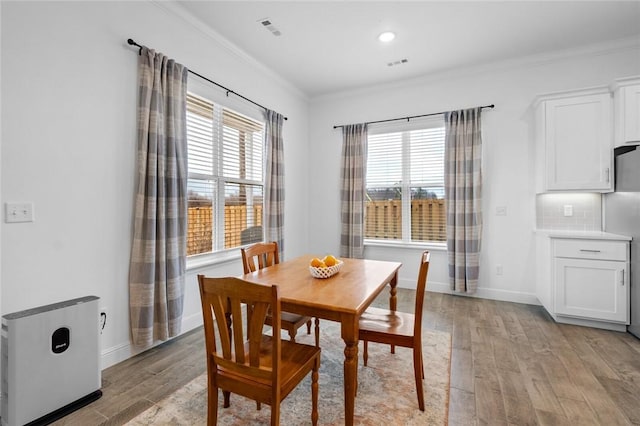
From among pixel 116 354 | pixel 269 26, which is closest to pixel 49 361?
pixel 116 354

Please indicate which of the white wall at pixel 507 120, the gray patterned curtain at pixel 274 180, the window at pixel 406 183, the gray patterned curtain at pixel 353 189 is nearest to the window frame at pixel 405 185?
the window at pixel 406 183

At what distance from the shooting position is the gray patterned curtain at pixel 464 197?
145 inches

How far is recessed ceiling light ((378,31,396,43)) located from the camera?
301 centimetres

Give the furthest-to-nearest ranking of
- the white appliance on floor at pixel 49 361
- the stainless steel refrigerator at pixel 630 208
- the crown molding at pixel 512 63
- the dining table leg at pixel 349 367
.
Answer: the crown molding at pixel 512 63
the stainless steel refrigerator at pixel 630 208
the white appliance on floor at pixel 49 361
the dining table leg at pixel 349 367

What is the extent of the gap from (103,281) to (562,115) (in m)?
4.43

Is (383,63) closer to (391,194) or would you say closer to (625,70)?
(391,194)

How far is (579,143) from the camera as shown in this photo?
308cm

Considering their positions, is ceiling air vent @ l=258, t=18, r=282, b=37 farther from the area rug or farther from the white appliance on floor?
the area rug

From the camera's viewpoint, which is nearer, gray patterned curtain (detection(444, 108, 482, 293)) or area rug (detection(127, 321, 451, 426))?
area rug (detection(127, 321, 451, 426))

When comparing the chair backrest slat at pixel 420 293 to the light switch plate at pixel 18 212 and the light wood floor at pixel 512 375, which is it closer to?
the light wood floor at pixel 512 375

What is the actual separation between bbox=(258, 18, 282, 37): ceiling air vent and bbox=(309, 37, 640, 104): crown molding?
1.73m

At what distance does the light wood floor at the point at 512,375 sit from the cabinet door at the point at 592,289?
0.17 meters

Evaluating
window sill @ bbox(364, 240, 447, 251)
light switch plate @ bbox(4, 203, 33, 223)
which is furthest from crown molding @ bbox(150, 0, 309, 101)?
window sill @ bbox(364, 240, 447, 251)

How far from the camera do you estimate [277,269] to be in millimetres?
2178
